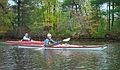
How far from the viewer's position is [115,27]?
184 feet

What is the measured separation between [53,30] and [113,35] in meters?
10.1

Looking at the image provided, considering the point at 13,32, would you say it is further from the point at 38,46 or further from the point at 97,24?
the point at 38,46

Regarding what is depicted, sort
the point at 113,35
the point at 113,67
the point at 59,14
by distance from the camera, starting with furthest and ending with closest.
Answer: the point at 59,14 < the point at 113,35 < the point at 113,67

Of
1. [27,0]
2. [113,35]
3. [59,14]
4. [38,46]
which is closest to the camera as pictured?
[38,46]

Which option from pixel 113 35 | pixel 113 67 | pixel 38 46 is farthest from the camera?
pixel 113 35

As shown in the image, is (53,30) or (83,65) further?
(53,30)

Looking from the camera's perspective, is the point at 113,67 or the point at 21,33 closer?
the point at 113,67

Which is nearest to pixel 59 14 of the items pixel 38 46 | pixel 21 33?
pixel 21 33

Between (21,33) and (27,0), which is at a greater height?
(27,0)

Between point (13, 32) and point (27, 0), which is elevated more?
point (27, 0)

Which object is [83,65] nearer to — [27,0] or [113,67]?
[113,67]

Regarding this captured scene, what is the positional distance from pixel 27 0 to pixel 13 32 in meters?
5.46

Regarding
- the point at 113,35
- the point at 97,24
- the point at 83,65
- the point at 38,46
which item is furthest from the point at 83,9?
the point at 83,65

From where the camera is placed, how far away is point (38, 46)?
125 ft
